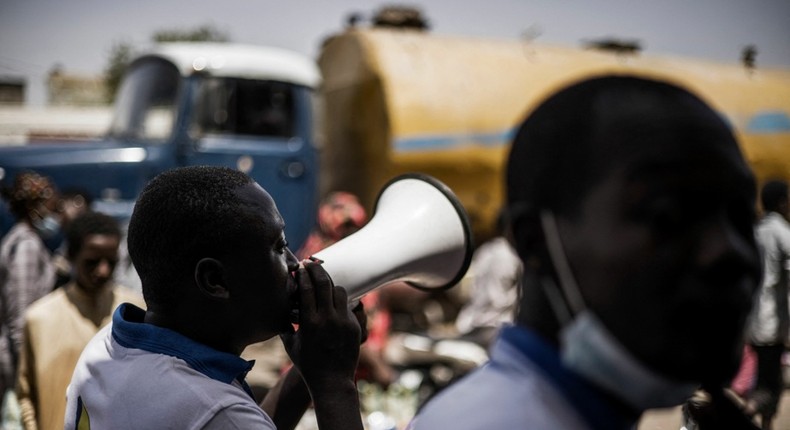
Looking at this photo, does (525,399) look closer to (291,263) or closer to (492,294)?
(291,263)

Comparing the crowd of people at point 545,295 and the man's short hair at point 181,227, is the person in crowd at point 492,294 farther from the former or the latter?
the man's short hair at point 181,227

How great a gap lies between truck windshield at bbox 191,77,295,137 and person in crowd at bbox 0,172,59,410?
314 cm

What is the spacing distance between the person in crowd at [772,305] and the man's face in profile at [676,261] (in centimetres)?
549

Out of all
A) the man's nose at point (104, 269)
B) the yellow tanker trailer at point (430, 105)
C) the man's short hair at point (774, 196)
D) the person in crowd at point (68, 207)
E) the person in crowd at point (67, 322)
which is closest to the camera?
the person in crowd at point (67, 322)

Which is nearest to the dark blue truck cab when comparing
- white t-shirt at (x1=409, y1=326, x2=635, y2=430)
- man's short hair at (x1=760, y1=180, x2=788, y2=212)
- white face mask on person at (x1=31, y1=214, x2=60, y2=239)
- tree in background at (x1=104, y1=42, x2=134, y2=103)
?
white face mask on person at (x1=31, y1=214, x2=60, y2=239)

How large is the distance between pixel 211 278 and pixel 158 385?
0.67ft

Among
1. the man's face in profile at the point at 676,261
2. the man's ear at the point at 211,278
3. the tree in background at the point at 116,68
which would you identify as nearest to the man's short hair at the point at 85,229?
the man's ear at the point at 211,278

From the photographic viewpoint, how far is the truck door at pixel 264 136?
7.94 metres

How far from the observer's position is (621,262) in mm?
1014

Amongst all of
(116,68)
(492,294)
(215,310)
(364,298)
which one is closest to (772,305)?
(492,294)

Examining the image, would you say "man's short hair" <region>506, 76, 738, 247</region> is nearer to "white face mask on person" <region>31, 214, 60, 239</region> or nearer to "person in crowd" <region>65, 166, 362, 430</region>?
"person in crowd" <region>65, 166, 362, 430</region>

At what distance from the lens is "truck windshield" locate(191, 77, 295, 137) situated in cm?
797

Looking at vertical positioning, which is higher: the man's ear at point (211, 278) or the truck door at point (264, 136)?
the man's ear at point (211, 278)

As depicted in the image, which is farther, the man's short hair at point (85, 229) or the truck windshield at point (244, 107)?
A: the truck windshield at point (244, 107)
